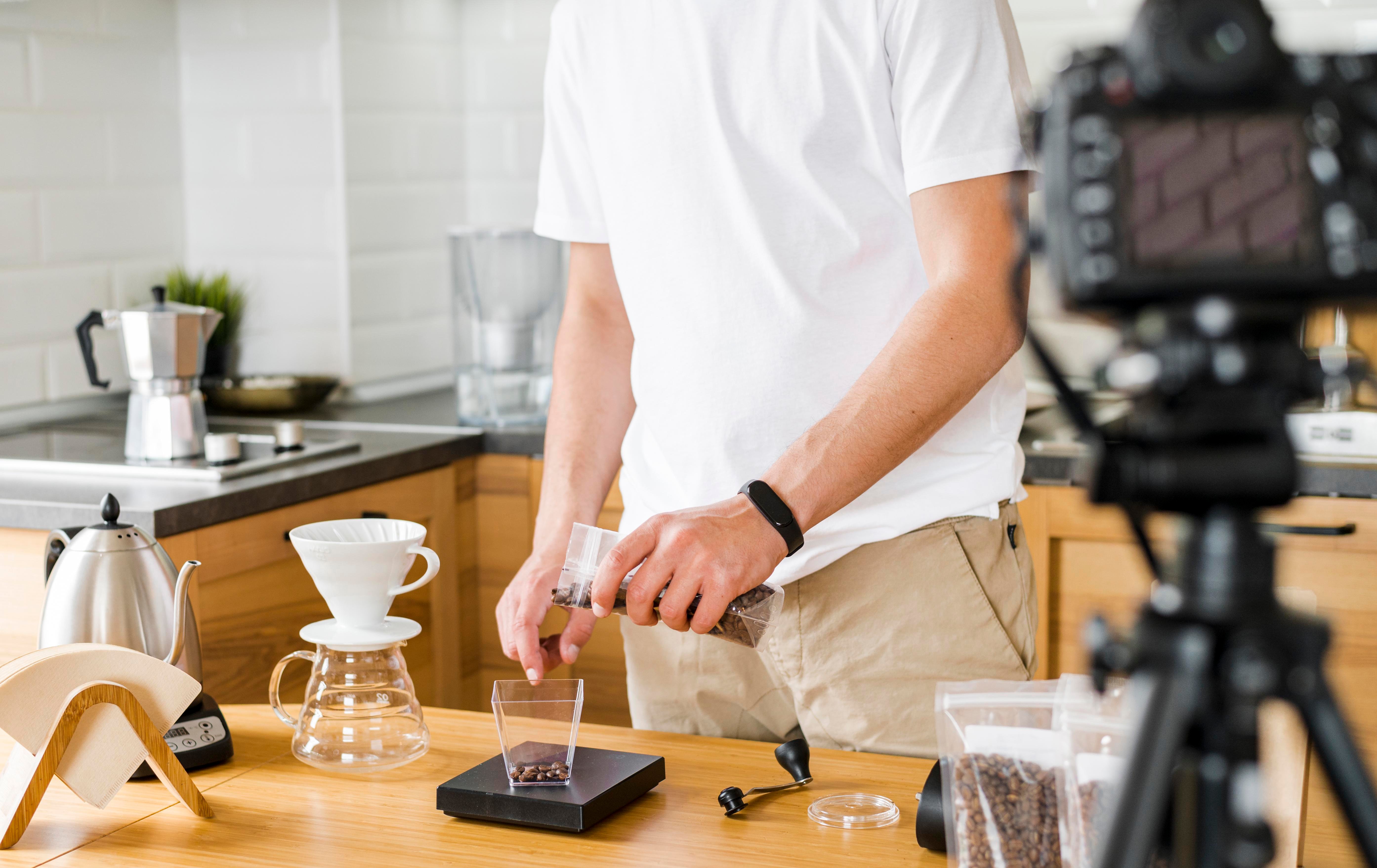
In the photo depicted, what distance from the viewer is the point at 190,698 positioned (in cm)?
100

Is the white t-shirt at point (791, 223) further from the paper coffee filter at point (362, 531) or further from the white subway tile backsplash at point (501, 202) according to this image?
the white subway tile backsplash at point (501, 202)

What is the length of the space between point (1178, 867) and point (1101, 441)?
14cm

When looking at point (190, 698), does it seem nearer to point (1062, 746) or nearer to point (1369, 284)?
point (1062, 746)

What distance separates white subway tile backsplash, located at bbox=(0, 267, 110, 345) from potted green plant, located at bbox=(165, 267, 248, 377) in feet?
0.43

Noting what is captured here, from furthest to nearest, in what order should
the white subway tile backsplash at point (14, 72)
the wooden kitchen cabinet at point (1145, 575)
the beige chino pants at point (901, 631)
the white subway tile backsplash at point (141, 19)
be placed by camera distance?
1. the white subway tile backsplash at point (141, 19)
2. the white subway tile backsplash at point (14, 72)
3. the wooden kitchen cabinet at point (1145, 575)
4. the beige chino pants at point (901, 631)

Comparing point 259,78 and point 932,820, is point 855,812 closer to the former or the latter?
point 932,820

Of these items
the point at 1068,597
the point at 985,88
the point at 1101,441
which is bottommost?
the point at 1068,597

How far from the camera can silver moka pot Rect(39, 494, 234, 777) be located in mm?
1089

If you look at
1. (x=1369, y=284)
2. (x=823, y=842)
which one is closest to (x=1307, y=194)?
(x=1369, y=284)

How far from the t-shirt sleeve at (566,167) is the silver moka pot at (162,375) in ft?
2.42

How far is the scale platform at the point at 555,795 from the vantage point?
918 millimetres

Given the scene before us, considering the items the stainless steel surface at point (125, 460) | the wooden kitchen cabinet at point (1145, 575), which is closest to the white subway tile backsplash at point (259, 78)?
the stainless steel surface at point (125, 460)

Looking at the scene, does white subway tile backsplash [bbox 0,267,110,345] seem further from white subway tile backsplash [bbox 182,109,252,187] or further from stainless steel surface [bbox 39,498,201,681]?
stainless steel surface [bbox 39,498,201,681]

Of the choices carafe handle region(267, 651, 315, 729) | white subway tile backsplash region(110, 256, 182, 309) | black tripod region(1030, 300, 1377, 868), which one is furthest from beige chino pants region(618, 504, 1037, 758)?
white subway tile backsplash region(110, 256, 182, 309)
